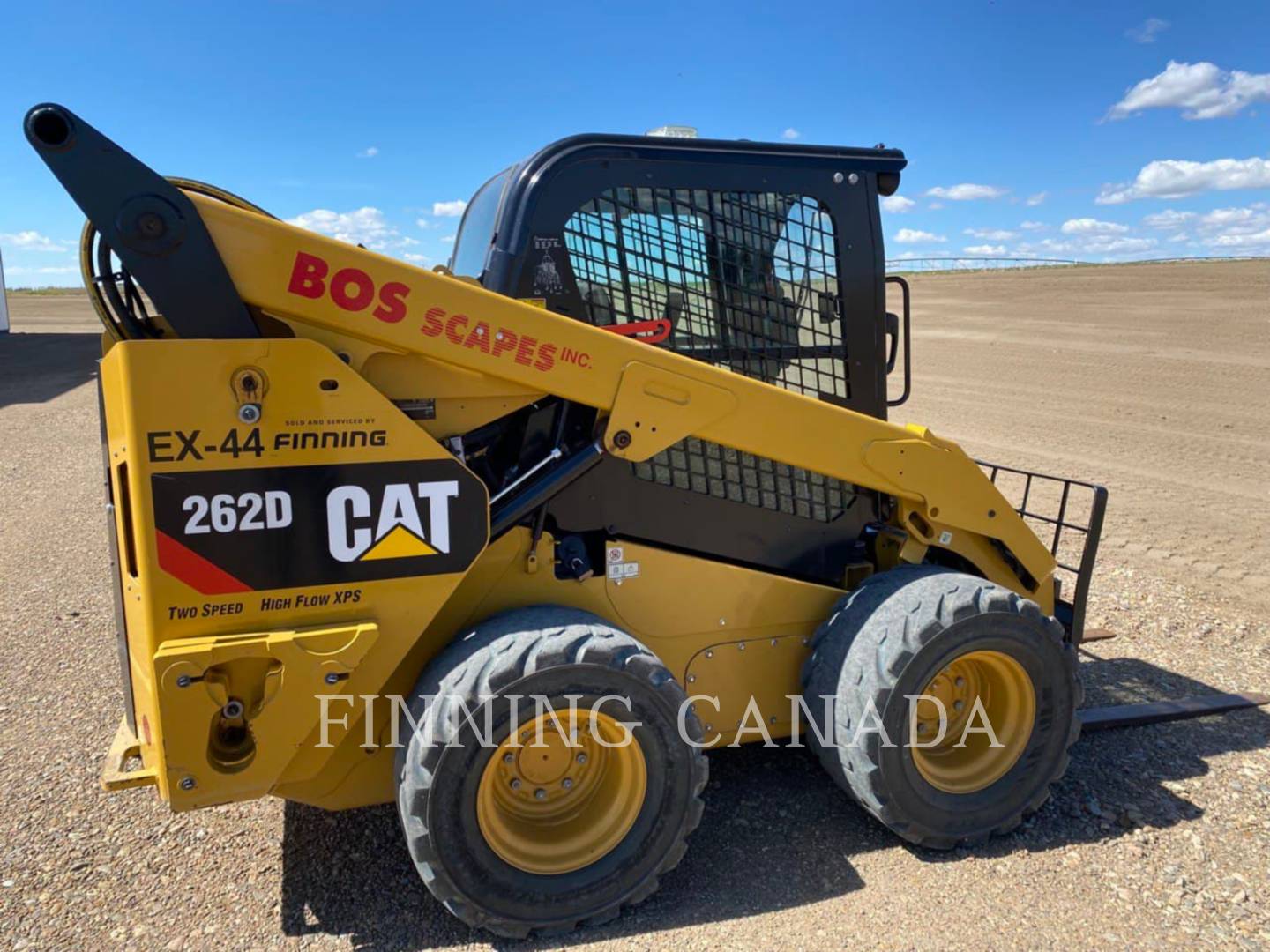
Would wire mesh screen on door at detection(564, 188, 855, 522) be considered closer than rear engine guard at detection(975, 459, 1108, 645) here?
Yes

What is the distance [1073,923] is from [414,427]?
2.73 meters

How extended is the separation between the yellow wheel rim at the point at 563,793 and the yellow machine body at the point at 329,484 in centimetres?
45

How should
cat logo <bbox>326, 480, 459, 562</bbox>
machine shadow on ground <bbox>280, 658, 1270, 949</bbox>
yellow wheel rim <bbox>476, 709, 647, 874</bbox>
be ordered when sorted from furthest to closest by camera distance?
1. machine shadow on ground <bbox>280, 658, 1270, 949</bbox>
2. yellow wheel rim <bbox>476, 709, 647, 874</bbox>
3. cat logo <bbox>326, 480, 459, 562</bbox>

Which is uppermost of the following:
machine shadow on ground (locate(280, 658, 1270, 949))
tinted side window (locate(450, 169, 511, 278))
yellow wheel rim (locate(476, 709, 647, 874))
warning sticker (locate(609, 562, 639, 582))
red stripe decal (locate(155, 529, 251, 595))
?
tinted side window (locate(450, 169, 511, 278))

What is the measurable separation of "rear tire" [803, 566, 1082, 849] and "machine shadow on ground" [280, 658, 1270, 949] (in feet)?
0.58

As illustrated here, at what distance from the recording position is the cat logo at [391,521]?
110 inches

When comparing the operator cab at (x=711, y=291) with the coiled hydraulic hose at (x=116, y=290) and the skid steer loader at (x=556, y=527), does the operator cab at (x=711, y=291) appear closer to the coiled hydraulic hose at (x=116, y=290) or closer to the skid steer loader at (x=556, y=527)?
the skid steer loader at (x=556, y=527)

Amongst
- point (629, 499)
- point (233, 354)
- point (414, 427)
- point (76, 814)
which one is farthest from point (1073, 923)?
point (76, 814)

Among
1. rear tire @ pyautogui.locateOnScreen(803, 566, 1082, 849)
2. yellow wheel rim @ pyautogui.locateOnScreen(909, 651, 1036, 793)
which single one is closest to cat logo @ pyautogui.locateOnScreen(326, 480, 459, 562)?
rear tire @ pyautogui.locateOnScreen(803, 566, 1082, 849)

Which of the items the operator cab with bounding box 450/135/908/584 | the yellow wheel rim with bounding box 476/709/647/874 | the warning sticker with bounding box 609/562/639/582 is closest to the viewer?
the yellow wheel rim with bounding box 476/709/647/874

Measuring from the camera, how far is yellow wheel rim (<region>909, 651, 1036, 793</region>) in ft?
11.5

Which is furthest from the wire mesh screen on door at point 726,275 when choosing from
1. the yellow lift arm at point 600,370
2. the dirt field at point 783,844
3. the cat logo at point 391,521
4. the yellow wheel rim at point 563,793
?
the dirt field at point 783,844

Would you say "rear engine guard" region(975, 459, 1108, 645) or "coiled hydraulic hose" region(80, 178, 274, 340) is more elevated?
"coiled hydraulic hose" region(80, 178, 274, 340)

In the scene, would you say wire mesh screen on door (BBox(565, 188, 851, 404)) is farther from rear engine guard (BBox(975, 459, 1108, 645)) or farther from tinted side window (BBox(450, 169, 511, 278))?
rear engine guard (BBox(975, 459, 1108, 645))
